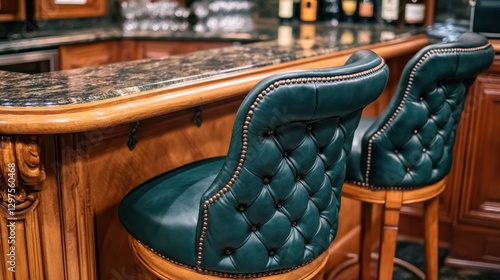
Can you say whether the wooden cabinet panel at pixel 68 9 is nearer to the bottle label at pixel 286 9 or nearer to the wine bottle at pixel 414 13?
the bottle label at pixel 286 9

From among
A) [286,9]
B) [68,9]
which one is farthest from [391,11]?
[68,9]

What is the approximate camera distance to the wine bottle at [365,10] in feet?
10.7

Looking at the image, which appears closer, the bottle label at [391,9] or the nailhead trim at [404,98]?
the nailhead trim at [404,98]

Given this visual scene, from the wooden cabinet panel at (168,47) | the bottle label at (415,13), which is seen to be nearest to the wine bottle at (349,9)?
the bottle label at (415,13)

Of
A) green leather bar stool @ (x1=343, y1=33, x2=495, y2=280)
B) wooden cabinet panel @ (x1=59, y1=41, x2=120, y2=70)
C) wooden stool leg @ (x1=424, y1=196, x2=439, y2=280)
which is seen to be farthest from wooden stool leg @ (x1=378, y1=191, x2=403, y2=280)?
wooden cabinet panel @ (x1=59, y1=41, x2=120, y2=70)

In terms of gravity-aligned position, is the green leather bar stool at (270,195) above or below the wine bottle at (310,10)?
below

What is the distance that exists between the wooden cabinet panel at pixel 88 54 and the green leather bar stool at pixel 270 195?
6.38ft

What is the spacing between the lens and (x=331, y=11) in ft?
11.2

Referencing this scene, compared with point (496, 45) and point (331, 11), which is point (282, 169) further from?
point (331, 11)

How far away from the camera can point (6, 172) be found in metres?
1.18

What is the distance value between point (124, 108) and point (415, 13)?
207 cm

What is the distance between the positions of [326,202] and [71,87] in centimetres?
60

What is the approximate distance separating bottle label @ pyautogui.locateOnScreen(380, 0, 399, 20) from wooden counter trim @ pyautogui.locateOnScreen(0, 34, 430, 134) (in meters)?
1.53

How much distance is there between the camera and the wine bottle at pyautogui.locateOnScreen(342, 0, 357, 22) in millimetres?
3305
